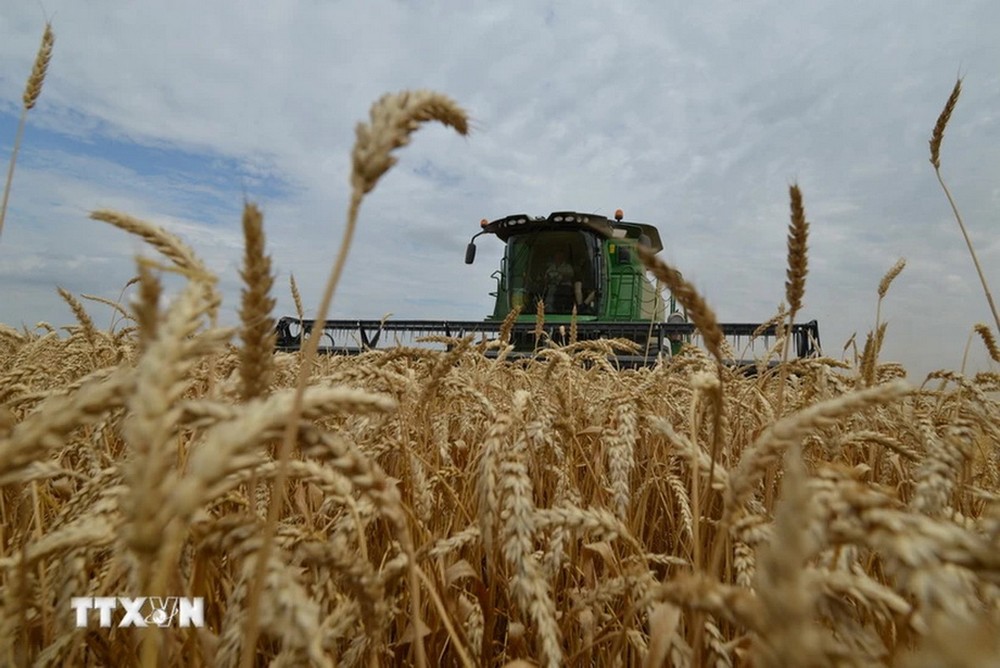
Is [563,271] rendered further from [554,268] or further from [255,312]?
[255,312]

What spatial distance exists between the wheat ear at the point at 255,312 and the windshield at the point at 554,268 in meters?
11.3

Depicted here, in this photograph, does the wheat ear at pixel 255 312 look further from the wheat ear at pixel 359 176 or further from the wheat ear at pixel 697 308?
the wheat ear at pixel 697 308

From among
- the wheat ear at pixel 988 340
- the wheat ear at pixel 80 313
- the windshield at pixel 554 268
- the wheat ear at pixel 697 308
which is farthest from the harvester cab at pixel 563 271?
the wheat ear at pixel 697 308

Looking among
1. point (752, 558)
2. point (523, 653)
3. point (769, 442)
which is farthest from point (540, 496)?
point (769, 442)

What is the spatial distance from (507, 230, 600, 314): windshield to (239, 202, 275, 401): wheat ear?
1128 cm

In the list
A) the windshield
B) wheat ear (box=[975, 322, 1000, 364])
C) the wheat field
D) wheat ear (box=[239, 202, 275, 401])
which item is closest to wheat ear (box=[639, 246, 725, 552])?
the wheat field

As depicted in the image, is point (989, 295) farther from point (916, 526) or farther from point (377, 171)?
point (377, 171)

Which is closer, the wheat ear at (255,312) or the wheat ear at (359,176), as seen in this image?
the wheat ear at (359,176)

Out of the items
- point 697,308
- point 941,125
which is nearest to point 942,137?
point 941,125

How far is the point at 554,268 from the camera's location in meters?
12.3

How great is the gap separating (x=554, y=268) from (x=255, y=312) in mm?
11917

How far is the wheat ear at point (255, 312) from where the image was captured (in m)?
0.58

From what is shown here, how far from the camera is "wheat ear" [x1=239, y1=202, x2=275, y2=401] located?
0.58 m

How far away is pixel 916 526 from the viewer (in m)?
0.41
